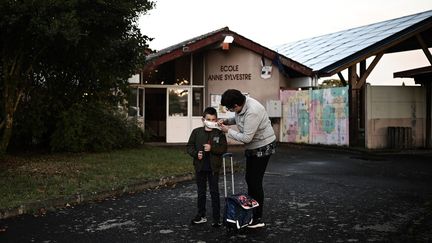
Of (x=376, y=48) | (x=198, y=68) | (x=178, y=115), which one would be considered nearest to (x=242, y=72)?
(x=198, y=68)

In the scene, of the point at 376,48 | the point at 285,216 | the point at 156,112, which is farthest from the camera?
the point at 156,112

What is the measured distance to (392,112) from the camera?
1775 centimetres

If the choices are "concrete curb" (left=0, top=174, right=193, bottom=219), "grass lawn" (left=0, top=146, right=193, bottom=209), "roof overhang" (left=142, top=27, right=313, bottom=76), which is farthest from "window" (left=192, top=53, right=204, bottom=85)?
"concrete curb" (left=0, top=174, right=193, bottom=219)

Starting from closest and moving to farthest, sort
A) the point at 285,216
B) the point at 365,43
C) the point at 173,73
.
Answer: the point at 285,216 → the point at 365,43 → the point at 173,73

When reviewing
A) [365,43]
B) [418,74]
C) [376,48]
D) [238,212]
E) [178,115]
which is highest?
[365,43]

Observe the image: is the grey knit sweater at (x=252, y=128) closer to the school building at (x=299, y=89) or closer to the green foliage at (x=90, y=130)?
the green foliage at (x=90, y=130)

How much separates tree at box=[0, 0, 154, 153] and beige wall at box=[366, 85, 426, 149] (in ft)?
28.4

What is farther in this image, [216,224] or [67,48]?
[67,48]

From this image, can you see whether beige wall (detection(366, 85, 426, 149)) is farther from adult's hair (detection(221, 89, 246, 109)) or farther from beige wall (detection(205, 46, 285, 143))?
adult's hair (detection(221, 89, 246, 109))

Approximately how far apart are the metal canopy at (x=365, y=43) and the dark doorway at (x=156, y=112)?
6609 mm

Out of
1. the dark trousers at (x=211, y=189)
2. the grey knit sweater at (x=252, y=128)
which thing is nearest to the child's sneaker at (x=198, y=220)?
the dark trousers at (x=211, y=189)

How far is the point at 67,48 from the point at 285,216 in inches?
242

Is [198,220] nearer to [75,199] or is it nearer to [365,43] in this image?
[75,199]

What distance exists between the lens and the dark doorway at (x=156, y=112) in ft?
68.6
